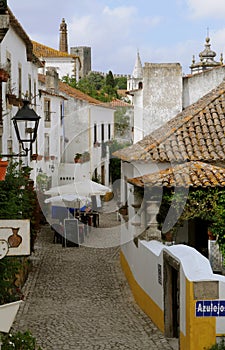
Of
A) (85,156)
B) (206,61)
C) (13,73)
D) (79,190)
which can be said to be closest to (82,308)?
(13,73)

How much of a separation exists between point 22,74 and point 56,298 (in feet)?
29.8

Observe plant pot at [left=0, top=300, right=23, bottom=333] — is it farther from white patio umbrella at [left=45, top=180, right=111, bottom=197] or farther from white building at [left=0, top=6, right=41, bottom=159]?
white patio umbrella at [left=45, top=180, right=111, bottom=197]

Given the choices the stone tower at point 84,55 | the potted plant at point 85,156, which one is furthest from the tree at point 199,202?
the stone tower at point 84,55

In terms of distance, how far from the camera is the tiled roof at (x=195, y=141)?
616 inches

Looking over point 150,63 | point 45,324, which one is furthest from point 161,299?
point 150,63

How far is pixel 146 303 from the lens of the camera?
13.3 meters

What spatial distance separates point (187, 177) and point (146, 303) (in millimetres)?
2879

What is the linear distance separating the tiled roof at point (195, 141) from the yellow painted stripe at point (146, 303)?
311 cm

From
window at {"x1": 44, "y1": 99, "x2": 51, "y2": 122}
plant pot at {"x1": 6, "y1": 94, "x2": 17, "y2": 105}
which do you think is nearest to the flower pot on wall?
plant pot at {"x1": 6, "y1": 94, "x2": 17, "y2": 105}

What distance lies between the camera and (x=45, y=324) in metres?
12.5

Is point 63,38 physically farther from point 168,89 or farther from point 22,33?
point 22,33

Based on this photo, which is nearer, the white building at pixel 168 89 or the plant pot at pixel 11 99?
the plant pot at pixel 11 99

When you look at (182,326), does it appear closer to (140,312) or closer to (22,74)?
(140,312)

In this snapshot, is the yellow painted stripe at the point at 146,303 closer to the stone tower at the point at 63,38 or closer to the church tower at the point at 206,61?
the church tower at the point at 206,61
